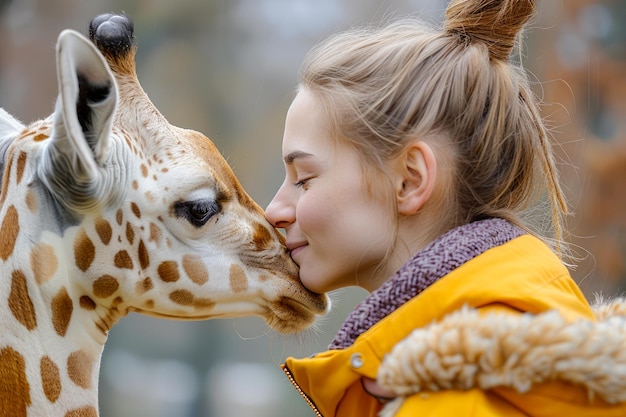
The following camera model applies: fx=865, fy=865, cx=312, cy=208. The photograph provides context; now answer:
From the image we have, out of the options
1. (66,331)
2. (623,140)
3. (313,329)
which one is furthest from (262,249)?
(623,140)

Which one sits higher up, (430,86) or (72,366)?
(430,86)

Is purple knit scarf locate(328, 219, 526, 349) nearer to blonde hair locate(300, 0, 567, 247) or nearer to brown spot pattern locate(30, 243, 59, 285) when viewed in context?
blonde hair locate(300, 0, 567, 247)

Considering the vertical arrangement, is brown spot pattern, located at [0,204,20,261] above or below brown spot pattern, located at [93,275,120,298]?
above

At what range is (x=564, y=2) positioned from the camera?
673 cm

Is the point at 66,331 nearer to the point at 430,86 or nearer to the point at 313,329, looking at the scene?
the point at 313,329

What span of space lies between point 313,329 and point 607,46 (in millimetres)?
5221

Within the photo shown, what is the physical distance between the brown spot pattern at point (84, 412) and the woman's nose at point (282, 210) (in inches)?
22.4

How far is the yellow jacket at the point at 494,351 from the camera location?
4.59ft

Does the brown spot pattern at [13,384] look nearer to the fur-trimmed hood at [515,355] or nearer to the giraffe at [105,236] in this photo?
the giraffe at [105,236]

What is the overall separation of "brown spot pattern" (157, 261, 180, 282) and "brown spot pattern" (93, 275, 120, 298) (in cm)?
10

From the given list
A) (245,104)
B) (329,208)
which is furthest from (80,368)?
(245,104)

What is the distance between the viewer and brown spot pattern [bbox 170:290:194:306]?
6.28 ft

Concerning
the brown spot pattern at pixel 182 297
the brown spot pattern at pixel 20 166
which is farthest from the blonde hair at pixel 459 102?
the brown spot pattern at pixel 20 166

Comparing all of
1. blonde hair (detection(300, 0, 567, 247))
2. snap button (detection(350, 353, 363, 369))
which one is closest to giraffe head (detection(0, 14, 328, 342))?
blonde hair (detection(300, 0, 567, 247))
